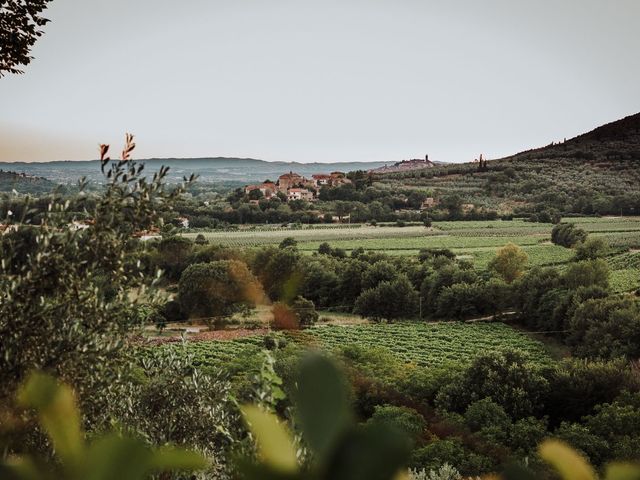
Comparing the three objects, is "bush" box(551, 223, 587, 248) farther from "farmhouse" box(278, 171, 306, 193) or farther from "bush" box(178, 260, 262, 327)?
"bush" box(178, 260, 262, 327)

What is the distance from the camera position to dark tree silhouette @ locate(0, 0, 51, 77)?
4438 mm

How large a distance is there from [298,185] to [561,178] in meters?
10.9

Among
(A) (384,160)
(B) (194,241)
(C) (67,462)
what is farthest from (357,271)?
(C) (67,462)

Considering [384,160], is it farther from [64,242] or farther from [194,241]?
[64,242]

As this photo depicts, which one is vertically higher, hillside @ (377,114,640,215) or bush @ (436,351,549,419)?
hillside @ (377,114,640,215)

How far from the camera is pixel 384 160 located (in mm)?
27188

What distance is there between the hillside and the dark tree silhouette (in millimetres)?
21062

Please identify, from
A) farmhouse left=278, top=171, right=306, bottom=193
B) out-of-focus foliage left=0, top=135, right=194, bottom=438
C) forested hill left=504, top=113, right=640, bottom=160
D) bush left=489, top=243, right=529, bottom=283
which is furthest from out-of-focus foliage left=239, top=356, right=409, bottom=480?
forested hill left=504, top=113, right=640, bottom=160

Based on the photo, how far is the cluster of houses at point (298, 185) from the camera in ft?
72.9

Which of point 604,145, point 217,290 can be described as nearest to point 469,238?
point 604,145

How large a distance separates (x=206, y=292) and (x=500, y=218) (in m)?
13.2

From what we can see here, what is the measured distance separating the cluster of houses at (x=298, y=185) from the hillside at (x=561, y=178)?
2.57m

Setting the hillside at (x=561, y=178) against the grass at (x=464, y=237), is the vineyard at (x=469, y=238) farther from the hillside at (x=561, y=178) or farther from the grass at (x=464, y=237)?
the hillside at (x=561, y=178)

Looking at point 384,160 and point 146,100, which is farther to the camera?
point 384,160
